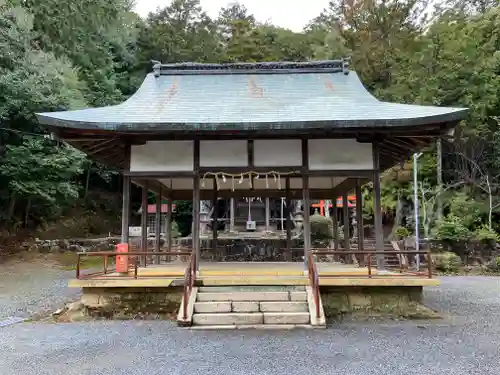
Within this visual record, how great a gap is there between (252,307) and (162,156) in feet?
12.2

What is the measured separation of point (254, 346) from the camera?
5.56 meters

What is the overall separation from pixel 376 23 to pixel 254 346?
27846 mm

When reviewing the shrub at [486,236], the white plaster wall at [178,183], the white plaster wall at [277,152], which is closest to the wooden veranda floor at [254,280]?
the white plaster wall at [277,152]

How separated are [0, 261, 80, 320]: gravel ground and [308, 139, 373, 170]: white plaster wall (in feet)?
22.1

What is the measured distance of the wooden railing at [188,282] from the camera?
670 cm

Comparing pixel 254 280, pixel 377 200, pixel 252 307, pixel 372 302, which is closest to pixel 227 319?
pixel 252 307

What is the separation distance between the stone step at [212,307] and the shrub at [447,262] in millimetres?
14012

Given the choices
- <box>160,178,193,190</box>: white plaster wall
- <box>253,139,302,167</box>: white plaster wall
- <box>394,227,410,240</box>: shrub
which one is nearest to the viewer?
<box>253,139,302,167</box>: white plaster wall

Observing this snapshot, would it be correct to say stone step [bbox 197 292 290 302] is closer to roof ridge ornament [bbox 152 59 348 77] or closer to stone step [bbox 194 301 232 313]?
stone step [bbox 194 301 232 313]

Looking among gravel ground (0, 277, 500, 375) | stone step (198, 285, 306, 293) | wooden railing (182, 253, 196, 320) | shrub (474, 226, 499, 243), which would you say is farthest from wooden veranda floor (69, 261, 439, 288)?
shrub (474, 226, 499, 243)

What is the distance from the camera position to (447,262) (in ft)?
58.3

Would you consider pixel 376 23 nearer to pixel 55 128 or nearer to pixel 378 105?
pixel 378 105

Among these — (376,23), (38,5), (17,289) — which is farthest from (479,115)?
(38,5)

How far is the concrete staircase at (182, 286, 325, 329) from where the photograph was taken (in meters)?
6.66
